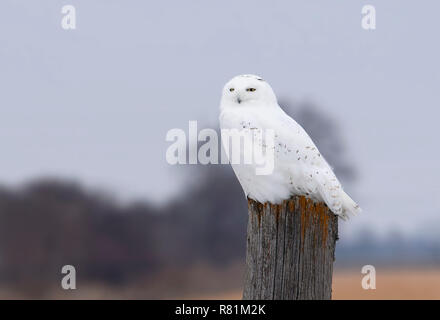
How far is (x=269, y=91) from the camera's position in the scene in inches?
188

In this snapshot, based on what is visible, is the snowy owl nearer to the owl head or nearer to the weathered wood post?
the owl head

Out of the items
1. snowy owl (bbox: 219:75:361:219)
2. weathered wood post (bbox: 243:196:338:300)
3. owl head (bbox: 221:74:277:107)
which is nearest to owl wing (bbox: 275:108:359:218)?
snowy owl (bbox: 219:75:361:219)

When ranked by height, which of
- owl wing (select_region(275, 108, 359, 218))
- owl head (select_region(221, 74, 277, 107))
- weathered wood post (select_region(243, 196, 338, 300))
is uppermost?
owl head (select_region(221, 74, 277, 107))

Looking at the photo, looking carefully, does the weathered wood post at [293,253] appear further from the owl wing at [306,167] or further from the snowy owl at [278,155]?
the owl wing at [306,167]

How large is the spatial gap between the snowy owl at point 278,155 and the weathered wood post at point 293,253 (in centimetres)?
25

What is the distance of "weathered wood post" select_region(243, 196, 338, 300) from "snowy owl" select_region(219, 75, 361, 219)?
0.25m

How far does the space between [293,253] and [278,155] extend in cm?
117

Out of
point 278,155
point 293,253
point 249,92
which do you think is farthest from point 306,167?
point 293,253

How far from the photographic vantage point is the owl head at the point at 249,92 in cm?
471

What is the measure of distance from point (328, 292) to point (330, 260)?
24 cm

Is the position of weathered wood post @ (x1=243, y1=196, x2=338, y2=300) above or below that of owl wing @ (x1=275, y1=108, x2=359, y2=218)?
below

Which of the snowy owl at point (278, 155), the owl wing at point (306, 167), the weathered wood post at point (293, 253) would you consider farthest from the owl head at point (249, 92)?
the weathered wood post at point (293, 253)

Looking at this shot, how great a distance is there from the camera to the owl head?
4.71 meters
